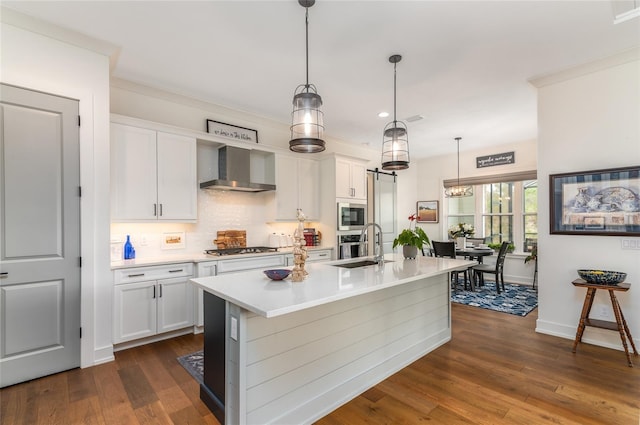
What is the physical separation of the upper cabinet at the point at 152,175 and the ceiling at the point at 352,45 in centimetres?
69

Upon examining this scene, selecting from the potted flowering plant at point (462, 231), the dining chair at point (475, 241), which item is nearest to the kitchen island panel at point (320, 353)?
the potted flowering plant at point (462, 231)

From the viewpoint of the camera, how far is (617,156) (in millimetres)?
3045

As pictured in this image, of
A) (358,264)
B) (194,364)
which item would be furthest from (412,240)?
(194,364)

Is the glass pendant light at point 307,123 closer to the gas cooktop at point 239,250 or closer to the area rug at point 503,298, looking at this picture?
the gas cooktop at point 239,250

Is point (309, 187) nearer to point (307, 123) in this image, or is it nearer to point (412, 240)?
point (412, 240)

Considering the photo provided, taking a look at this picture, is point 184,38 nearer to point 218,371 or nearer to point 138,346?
point 218,371

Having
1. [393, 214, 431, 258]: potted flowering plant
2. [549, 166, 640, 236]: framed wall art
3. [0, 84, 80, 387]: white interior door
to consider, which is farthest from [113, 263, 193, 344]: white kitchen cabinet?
[549, 166, 640, 236]: framed wall art

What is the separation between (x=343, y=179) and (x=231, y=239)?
2092 mm

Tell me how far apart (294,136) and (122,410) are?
229 cm

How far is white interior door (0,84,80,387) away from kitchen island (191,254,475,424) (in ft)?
4.77

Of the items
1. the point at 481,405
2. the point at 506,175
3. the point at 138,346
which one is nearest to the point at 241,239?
the point at 138,346

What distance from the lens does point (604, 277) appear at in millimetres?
2863

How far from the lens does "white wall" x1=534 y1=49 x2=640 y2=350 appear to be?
9.77 ft

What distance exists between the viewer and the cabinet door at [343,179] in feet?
16.5
